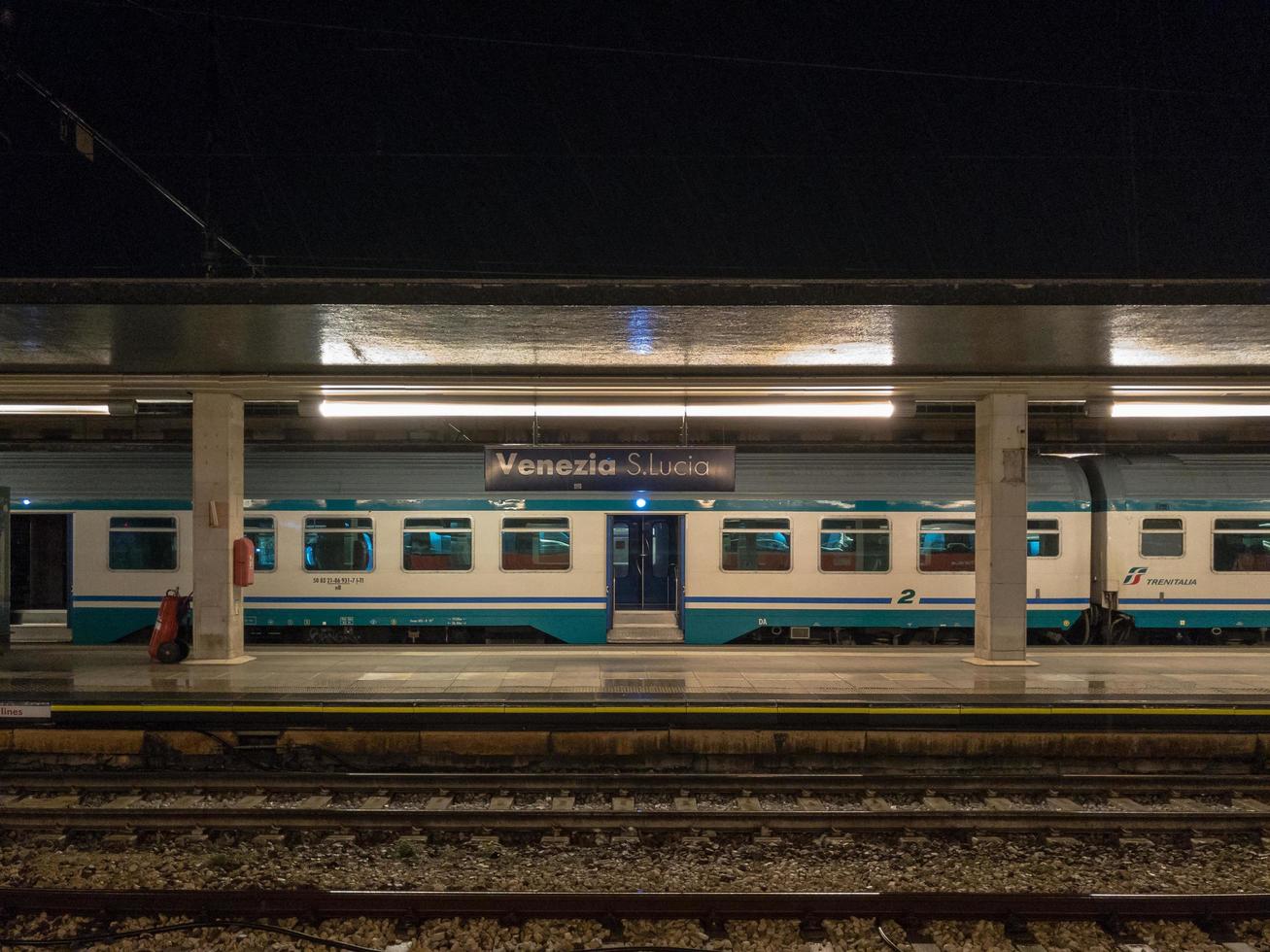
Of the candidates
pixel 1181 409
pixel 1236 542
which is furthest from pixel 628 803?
pixel 1236 542

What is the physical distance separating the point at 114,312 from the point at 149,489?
20.7ft

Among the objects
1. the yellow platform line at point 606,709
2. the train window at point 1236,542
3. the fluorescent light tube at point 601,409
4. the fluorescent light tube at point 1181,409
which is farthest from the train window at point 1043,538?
the yellow platform line at point 606,709

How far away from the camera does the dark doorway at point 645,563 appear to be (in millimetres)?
13117

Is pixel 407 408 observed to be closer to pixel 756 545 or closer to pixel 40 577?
pixel 756 545

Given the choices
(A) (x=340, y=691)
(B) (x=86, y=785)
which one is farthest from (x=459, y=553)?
(B) (x=86, y=785)

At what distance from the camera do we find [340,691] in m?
9.07

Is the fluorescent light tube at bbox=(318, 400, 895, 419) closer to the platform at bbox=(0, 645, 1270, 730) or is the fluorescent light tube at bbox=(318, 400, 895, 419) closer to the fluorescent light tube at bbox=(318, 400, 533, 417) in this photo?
the fluorescent light tube at bbox=(318, 400, 533, 417)

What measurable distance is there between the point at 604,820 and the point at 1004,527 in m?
6.96

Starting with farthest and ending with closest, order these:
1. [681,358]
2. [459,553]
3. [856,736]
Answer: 1. [459,553]
2. [681,358]
3. [856,736]

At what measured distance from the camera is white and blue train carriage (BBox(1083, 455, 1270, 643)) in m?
13.3

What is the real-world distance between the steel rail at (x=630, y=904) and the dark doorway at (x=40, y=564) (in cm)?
958

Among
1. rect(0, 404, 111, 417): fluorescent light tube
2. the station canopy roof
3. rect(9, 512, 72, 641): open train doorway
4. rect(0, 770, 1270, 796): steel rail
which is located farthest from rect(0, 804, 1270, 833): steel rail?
rect(9, 512, 72, 641): open train doorway

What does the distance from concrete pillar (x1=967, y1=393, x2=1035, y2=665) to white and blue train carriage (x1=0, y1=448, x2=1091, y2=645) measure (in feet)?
5.96

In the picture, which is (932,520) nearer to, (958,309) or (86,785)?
(958,309)
